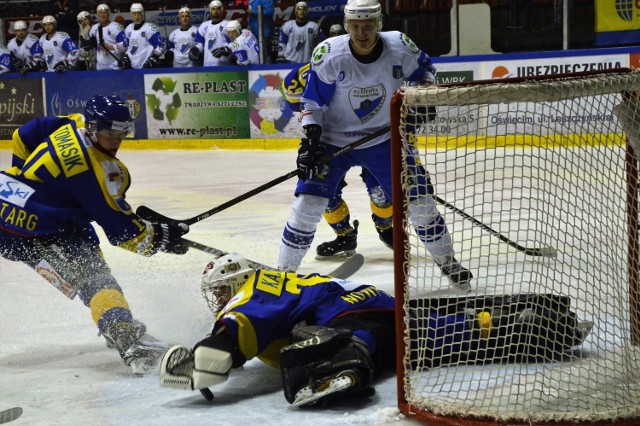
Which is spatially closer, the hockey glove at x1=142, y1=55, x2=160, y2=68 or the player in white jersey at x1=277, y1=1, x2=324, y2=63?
the player in white jersey at x1=277, y1=1, x2=324, y2=63

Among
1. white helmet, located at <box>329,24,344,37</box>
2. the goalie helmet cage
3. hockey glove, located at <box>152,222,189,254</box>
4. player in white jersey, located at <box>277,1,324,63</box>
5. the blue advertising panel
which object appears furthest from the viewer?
the blue advertising panel

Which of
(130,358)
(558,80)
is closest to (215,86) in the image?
(130,358)

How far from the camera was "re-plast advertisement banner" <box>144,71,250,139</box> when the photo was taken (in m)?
10.3

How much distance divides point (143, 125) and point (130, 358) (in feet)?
A: 26.2

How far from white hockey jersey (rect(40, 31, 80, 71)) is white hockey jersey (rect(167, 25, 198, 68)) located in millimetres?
1164

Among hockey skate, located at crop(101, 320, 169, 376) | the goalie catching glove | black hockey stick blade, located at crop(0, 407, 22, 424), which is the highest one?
the goalie catching glove

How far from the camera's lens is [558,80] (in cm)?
252

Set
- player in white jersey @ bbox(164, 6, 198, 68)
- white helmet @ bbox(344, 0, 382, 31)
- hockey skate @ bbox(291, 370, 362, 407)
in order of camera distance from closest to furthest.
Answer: hockey skate @ bbox(291, 370, 362, 407) → white helmet @ bbox(344, 0, 382, 31) → player in white jersey @ bbox(164, 6, 198, 68)

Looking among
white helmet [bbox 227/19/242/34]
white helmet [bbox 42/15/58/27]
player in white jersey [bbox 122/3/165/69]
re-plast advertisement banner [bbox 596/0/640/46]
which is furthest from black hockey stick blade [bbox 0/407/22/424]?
white helmet [bbox 42/15/58/27]

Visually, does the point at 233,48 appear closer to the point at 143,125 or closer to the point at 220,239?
the point at 143,125

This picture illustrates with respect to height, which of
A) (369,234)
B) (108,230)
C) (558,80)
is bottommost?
(369,234)

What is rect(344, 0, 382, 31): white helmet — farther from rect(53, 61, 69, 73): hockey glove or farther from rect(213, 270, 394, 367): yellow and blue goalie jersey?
rect(53, 61, 69, 73): hockey glove

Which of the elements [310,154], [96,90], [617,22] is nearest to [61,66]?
[96,90]

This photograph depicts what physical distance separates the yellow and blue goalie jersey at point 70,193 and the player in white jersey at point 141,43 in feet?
24.7
